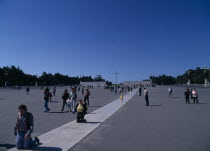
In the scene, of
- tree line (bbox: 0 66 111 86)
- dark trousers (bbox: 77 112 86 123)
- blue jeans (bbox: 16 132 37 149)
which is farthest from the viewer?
tree line (bbox: 0 66 111 86)

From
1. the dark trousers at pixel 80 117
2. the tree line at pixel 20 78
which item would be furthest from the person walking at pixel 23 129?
the tree line at pixel 20 78

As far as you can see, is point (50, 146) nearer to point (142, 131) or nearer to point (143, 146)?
point (143, 146)

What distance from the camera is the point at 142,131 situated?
7.93m

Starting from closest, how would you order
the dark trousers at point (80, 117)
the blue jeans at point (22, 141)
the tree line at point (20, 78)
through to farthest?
the blue jeans at point (22, 141)
the dark trousers at point (80, 117)
the tree line at point (20, 78)

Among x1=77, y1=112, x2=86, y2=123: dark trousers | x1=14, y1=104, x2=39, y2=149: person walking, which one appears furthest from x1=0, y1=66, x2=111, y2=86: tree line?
x1=14, y1=104, x2=39, y2=149: person walking

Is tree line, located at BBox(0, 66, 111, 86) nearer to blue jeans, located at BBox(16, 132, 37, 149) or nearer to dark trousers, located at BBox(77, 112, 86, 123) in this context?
dark trousers, located at BBox(77, 112, 86, 123)

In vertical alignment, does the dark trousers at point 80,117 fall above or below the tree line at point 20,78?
below

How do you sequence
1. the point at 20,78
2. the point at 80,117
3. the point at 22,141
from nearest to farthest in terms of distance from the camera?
1. the point at 22,141
2. the point at 80,117
3. the point at 20,78

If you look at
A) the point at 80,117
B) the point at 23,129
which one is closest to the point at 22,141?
the point at 23,129

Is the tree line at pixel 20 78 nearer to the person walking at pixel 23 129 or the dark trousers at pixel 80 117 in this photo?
the dark trousers at pixel 80 117

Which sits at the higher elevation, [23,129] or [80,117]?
[23,129]

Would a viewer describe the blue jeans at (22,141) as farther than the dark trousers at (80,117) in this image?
No

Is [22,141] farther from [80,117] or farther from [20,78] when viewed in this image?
[20,78]

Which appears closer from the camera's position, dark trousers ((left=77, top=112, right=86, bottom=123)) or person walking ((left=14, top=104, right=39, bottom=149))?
person walking ((left=14, top=104, right=39, bottom=149))
